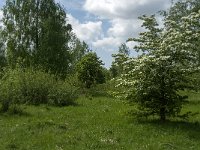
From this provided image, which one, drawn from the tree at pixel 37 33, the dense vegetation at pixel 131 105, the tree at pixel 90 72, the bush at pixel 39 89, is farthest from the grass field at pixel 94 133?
the tree at pixel 37 33

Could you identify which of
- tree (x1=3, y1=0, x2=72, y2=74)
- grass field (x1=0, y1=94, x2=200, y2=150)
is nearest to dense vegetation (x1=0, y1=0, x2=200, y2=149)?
grass field (x1=0, y1=94, x2=200, y2=150)

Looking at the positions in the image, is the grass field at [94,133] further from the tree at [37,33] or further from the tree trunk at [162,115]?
the tree at [37,33]

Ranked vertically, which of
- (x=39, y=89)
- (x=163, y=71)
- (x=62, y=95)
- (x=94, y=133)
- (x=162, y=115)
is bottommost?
(x=94, y=133)

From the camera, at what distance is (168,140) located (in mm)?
15031

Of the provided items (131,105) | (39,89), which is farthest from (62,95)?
(131,105)

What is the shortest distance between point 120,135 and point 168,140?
1793 mm

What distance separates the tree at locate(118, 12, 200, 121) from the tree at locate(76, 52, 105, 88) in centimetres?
2126

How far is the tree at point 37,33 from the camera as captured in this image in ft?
160

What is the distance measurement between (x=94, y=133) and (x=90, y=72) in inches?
975

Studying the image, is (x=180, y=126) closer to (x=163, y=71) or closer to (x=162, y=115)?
(x=162, y=115)

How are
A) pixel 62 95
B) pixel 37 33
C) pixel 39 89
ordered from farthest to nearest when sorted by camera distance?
pixel 37 33 < pixel 39 89 < pixel 62 95

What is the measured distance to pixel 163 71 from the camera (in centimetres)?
1838

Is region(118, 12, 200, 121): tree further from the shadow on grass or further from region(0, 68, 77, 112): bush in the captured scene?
region(0, 68, 77, 112): bush

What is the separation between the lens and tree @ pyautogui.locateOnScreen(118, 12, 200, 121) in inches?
715
